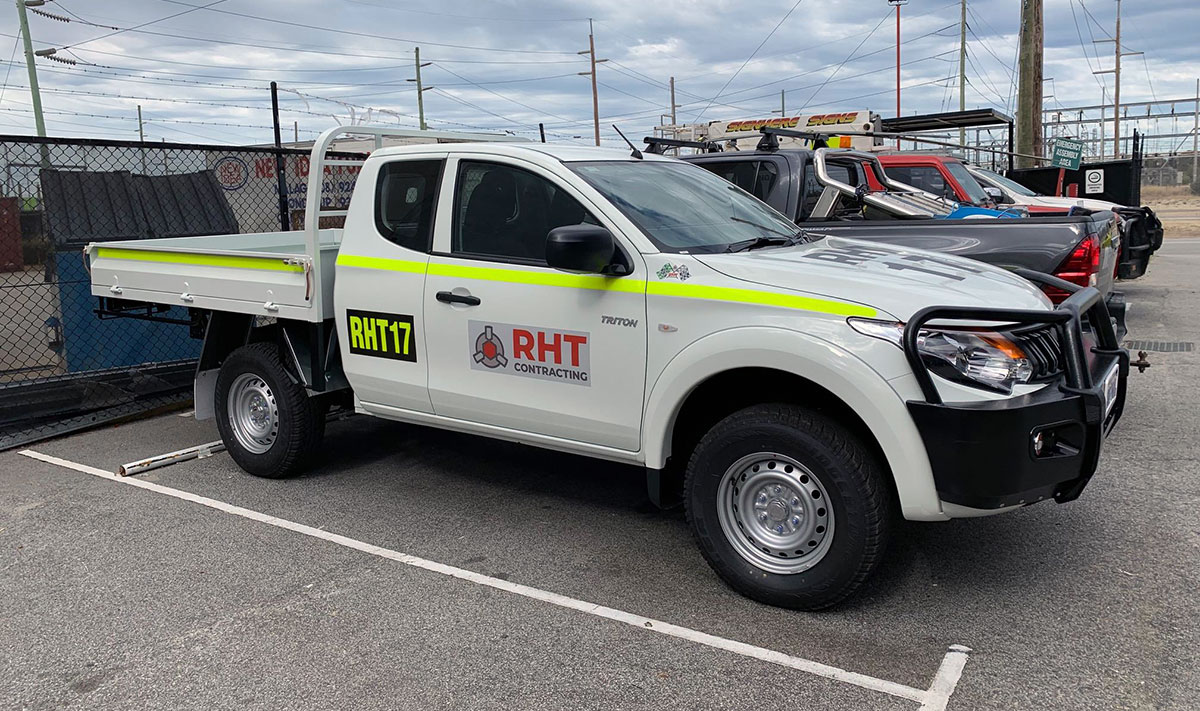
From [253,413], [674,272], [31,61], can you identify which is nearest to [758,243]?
[674,272]

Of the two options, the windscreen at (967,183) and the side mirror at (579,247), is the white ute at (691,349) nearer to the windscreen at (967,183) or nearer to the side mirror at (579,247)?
the side mirror at (579,247)

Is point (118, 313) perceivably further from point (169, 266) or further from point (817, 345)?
point (817, 345)

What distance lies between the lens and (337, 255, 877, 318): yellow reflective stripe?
375 centimetres

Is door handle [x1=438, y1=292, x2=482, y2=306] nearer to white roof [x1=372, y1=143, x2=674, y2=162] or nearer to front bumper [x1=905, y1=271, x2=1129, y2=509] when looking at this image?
white roof [x1=372, y1=143, x2=674, y2=162]

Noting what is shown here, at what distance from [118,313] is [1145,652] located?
6509 millimetres

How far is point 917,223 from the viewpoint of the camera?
697 centimetres

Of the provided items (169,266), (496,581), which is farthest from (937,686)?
(169,266)

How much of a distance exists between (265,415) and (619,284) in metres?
2.83

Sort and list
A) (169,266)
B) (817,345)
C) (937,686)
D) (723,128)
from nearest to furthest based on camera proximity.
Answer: (937,686), (817,345), (169,266), (723,128)

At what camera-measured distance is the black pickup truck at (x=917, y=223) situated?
6559mm

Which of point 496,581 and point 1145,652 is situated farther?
point 496,581

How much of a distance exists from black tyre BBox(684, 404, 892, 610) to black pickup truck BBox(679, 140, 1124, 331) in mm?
2463

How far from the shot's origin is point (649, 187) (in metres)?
4.79

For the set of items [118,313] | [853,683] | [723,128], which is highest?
[723,128]
